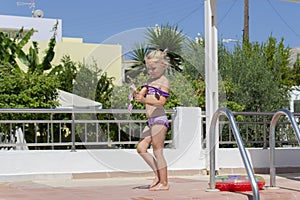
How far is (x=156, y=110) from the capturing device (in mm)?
6613

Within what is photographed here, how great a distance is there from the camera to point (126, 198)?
242 inches

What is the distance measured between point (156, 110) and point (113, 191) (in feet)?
3.91

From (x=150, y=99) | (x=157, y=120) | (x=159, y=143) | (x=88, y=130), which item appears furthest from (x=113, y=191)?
(x=88, y=130)

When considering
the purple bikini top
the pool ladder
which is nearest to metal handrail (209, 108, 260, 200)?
the pool ladder

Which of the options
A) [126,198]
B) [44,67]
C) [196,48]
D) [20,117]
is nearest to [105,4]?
[44,67]

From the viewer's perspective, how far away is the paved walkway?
6.22 m

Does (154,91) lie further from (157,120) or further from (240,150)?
(240,150)

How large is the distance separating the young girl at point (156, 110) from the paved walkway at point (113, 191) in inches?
15.2

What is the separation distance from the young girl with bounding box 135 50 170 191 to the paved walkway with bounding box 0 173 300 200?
387 millimetres

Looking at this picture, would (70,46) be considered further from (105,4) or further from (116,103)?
(116,103)

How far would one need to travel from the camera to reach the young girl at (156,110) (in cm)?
657

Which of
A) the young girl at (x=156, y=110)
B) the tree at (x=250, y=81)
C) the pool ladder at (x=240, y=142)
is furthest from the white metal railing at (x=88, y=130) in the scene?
the tree at (x=250, y=81)

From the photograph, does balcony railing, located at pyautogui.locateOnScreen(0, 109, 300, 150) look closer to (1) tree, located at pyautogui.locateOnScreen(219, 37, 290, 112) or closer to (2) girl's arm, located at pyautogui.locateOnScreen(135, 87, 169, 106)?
(2) girl's arm, located at pyautogui.locateOnScreen(135, 87, 169, 106)

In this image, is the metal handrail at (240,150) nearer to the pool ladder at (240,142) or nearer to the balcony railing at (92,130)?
the pool ladder at (240,142)
